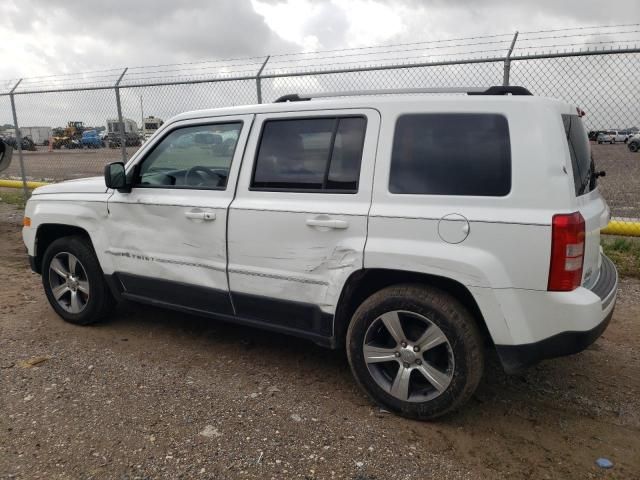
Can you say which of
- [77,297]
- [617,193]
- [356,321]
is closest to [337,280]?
[356,321]

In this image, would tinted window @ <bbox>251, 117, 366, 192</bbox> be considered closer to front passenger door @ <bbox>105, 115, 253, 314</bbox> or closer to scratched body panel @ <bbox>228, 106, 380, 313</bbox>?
scratched body panel @ <bbox>228, 106, 380, 313</bbox>

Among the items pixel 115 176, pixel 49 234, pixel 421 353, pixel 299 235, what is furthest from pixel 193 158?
pixel 421 353

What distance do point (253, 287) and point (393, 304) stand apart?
0.98 meters

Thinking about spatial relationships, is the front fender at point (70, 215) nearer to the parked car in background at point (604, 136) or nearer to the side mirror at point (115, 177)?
the side mirror at point (115, 177)

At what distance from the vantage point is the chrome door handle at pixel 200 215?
3.50m

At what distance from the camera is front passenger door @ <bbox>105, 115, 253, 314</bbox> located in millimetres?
3555

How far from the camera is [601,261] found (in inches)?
129

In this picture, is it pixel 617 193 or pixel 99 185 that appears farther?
pixel 617 193

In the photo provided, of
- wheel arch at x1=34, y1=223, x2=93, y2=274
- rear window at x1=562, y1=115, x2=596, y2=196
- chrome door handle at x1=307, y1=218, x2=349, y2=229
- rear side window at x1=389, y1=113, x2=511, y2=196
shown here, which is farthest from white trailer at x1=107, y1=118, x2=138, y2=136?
rear window at x1=562, y1=115, x2=596, y2=196

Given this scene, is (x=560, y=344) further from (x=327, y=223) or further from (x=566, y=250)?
(x=327, y=223)

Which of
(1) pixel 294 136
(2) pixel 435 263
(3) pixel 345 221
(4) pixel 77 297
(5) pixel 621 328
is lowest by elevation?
(5) pixel 621 328

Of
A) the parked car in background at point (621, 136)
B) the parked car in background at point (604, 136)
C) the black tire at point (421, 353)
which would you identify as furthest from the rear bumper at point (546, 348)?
the parked car in background at point (621, 136)

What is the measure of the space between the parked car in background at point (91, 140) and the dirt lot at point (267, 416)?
7.13 m

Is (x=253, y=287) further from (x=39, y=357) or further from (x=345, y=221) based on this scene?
(x=39, y=357)
